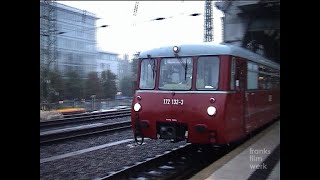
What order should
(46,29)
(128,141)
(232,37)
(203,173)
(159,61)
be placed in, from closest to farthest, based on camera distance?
(46,29) → (203,173) → (159,61) → (232,37) → (128,141)

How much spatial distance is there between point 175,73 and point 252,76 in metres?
1.65

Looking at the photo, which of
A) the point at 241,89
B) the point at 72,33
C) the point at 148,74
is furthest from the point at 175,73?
the point at 72,33

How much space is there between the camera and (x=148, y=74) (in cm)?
607

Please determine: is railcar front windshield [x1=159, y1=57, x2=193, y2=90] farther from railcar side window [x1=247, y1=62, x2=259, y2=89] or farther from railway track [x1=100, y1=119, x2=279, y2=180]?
railcar side window [x1=247, y1=62, x2=259, y2=89]

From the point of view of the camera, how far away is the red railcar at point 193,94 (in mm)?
5359

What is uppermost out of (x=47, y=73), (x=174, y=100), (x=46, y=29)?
(x=46, y=29)

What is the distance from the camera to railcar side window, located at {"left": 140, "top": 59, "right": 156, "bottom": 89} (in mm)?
5973

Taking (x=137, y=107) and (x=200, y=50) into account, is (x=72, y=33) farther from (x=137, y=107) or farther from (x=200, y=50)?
(x=137, y=107)

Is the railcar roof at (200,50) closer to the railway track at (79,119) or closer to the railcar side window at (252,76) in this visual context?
the railcar side window at (252,76)
